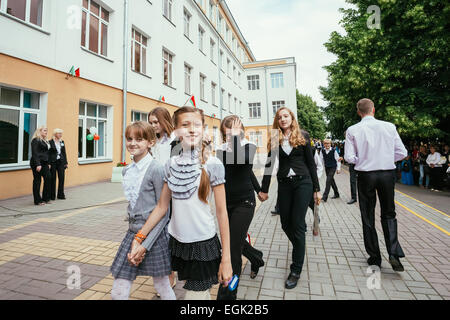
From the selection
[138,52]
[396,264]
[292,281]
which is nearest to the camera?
[292,281]

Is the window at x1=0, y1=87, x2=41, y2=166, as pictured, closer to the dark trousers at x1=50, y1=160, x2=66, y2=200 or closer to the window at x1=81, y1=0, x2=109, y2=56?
the dark trousers at x1=50, y1=160, x2=66, y2=200

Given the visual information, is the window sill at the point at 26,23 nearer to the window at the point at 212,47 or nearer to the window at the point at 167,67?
the window at the point at 167,67

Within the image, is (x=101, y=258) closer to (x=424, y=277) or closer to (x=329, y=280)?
(x=329, y=280)

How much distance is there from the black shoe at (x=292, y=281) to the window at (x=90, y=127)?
9.49 metres

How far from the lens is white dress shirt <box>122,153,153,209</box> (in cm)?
194

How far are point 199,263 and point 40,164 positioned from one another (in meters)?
6.68

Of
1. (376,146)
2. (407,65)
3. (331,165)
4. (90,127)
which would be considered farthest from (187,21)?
(376,146)

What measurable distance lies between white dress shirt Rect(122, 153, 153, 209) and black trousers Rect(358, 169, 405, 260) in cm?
280

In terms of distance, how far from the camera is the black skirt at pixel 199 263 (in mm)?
1729

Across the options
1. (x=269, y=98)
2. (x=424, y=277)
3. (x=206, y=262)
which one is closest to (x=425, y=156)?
(x=424, y=277)

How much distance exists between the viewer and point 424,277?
9.65ft

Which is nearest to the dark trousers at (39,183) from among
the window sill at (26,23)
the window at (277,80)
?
the window sill at (26,23)

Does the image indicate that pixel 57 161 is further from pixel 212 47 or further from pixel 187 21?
pixel 212 47

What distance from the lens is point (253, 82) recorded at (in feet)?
126
